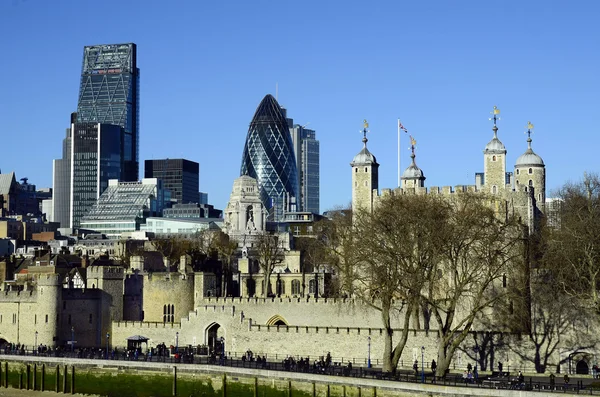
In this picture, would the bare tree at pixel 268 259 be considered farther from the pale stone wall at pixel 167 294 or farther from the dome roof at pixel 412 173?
the dome roof at pixel 412 173

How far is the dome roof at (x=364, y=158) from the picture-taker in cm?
10312

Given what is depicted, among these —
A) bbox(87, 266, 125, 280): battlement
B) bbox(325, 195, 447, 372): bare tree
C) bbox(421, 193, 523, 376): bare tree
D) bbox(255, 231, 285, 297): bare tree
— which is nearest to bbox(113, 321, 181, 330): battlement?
bbox(87, 266, 125, 280): battlement

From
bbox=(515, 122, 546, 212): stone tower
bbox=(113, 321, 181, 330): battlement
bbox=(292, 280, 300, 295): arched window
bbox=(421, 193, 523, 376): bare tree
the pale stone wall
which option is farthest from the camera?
bbox=(292, 280, 300, 295): arched window

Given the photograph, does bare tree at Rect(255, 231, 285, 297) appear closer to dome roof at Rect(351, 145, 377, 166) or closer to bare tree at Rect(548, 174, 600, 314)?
dome roof at Rect(351, 145, 377, 166)

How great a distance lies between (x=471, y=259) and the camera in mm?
68438

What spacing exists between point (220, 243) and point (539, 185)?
60788 mm

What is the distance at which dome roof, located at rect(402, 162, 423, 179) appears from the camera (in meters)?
106

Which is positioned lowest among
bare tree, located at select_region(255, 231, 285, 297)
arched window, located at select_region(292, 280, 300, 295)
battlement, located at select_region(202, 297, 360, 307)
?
battlement, located at select_region(202, 297, 360, 307)

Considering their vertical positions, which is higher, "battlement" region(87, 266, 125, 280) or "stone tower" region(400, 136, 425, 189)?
"stone tower" region(400, 136, 425, 189)

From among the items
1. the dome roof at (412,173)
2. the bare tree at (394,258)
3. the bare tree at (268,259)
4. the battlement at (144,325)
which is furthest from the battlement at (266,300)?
the dome roof at (412,173)

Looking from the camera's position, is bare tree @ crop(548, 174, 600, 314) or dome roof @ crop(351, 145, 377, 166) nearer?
bare tree @ crop(548, 174, 600, 314)

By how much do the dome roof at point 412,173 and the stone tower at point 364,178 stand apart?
3631 millimetres

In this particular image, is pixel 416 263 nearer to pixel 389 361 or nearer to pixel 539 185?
pixel 389 361

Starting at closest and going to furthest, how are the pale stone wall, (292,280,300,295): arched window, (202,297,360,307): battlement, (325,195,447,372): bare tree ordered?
(325,195,447,372): bare tree < (202,297,360,307): battlement < the pale stone wall < (292,280,300,295): arched window
